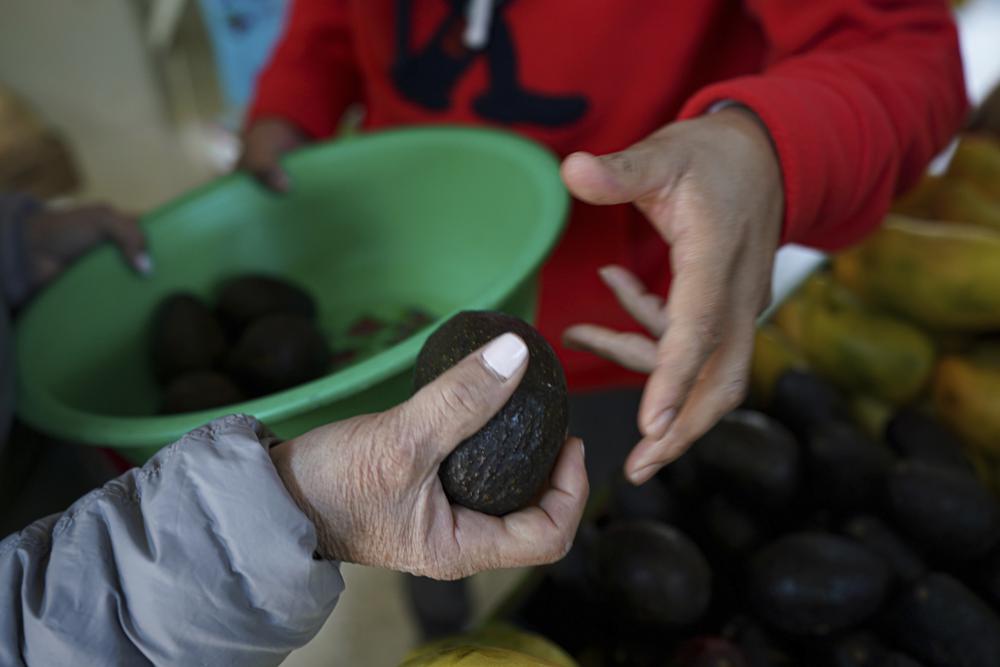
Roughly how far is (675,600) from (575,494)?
22 cm

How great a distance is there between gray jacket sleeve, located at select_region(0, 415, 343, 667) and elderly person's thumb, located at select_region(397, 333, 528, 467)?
0.24 ft

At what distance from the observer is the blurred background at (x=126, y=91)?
201 centimetres

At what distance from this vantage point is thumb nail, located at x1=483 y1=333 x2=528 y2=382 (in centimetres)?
39

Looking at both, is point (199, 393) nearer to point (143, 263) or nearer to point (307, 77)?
point (143, 263)

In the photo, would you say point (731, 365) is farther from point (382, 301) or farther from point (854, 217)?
point (382, 301)

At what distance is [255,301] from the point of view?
0.75 m

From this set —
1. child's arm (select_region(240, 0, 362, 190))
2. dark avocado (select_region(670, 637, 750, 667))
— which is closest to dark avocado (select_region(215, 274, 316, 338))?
child's arm (select_region(240, 0, 362, 190))

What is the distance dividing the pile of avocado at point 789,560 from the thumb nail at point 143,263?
0.48 m

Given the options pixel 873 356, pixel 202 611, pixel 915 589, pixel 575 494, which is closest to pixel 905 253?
pixel 873 356

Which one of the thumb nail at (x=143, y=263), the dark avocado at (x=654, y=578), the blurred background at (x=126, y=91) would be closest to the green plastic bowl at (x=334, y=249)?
the thumb nail at (x=143, y=263)

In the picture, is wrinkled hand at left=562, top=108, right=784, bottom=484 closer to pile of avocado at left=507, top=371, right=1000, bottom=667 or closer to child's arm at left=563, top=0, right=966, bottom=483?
child's arm at left=563, top=0, right=966, bottom=483

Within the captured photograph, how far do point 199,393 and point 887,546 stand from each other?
0.61m

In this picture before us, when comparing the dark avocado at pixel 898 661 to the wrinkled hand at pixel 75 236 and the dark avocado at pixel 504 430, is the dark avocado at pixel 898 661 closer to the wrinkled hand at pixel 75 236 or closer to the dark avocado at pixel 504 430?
the dark avocado at pixel 504 430

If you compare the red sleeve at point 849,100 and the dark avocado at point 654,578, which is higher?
the red sleeve at point 849,100
